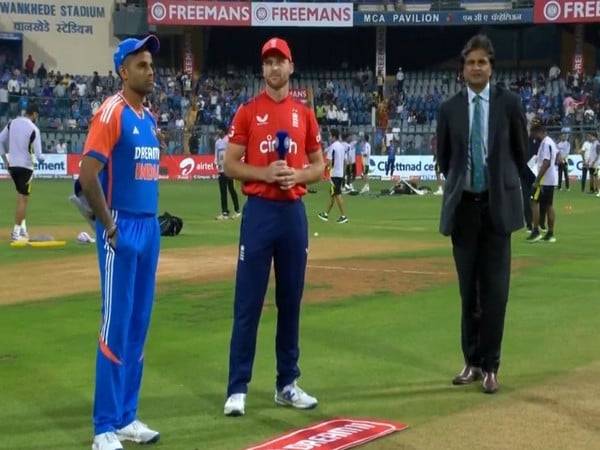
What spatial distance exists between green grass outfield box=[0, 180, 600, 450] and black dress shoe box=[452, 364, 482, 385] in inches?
4.9

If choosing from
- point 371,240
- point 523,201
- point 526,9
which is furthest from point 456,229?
point 526,9

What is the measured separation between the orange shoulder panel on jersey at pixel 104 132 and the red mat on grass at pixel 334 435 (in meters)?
1.81

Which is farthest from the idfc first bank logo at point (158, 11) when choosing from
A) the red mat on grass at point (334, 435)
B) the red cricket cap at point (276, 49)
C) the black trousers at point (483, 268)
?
the red mat on grass at point (334, 435)

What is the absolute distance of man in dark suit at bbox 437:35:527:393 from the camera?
7965mm

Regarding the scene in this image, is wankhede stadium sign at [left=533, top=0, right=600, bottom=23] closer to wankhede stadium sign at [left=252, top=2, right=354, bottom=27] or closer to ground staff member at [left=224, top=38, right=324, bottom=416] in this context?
wankhede stadium sign at [left=252, top=2, right=354, bottom=27]

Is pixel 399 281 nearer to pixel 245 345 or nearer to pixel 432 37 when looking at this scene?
pixel 245 345

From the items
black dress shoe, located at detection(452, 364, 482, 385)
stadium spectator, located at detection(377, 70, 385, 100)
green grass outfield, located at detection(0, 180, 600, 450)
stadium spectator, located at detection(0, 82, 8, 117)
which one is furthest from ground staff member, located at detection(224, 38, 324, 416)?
stadium spectator, located at detection(377, 70, 385, 100)

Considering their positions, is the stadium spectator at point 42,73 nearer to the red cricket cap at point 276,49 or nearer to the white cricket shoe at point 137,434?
the red cricket cap at point 276,49

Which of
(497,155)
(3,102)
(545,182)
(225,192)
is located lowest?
(225,192)

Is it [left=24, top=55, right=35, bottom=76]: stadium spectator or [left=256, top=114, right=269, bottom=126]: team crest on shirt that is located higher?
[left=24, top=55, right=35, bottom=76]: stadium spectator

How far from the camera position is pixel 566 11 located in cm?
5147

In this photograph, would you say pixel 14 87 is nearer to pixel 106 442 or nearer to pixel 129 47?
pixel 129 47

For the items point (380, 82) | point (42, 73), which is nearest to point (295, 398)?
point (42, 73)

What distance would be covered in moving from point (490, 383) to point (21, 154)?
40.2 feet
